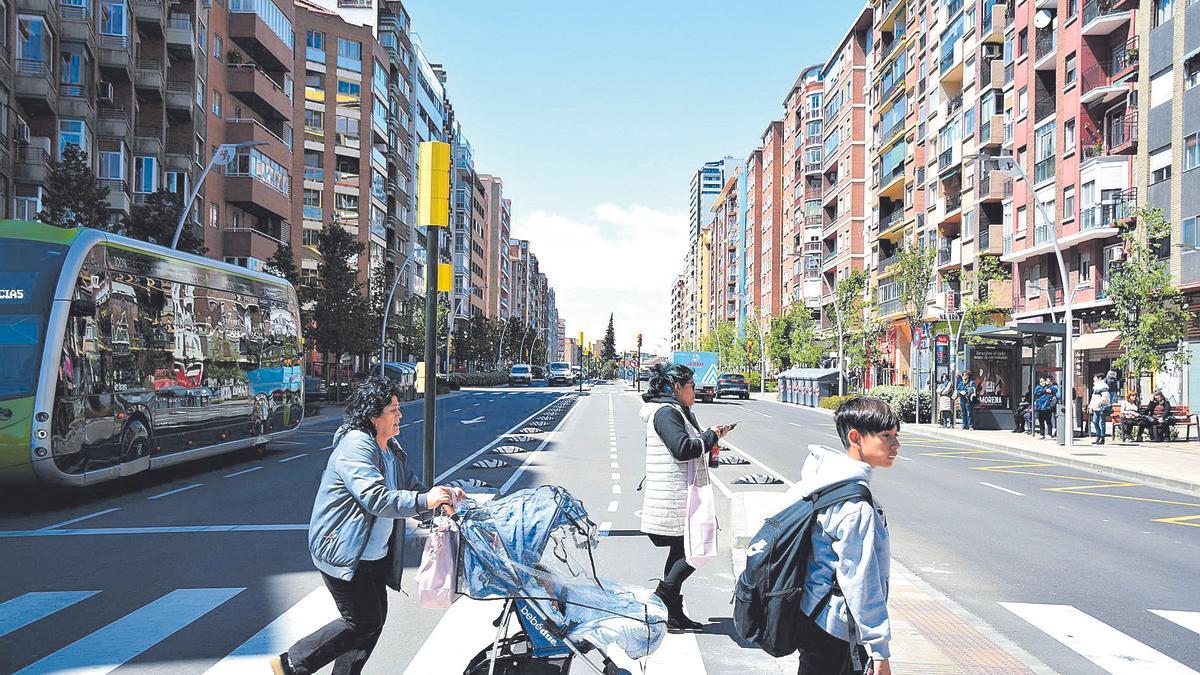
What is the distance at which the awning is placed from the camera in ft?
116

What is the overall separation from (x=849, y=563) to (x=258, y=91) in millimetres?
46018

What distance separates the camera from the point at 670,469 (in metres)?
6.01

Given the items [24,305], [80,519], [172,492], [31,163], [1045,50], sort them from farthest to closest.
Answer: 1. [1045,50]
2. [31,163]
3. [172,492]
4. [24,305]
5. [80,519]

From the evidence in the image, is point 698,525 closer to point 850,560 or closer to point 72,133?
point 850,560

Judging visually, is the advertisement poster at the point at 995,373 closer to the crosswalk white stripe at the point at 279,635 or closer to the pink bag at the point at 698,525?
the pink bag at the point at 698,525

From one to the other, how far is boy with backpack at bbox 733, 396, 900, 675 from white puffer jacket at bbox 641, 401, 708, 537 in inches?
99.3

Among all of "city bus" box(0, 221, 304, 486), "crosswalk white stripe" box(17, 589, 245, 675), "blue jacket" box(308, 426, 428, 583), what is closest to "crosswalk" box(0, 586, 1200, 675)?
"crosswalk white stripe" box(17, 589, 245, 675)

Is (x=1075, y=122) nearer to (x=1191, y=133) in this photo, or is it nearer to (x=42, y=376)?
(x=1191, y=133)

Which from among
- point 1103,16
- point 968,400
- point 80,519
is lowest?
point 80,519

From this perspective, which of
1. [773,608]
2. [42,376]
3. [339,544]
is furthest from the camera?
[42,376]

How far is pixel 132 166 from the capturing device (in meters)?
35.6

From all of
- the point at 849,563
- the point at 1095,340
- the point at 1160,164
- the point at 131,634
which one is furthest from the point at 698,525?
the point at 1095,340

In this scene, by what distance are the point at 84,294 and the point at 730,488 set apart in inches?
369

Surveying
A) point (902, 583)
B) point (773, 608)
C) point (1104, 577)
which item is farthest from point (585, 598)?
point (1104, 577)
